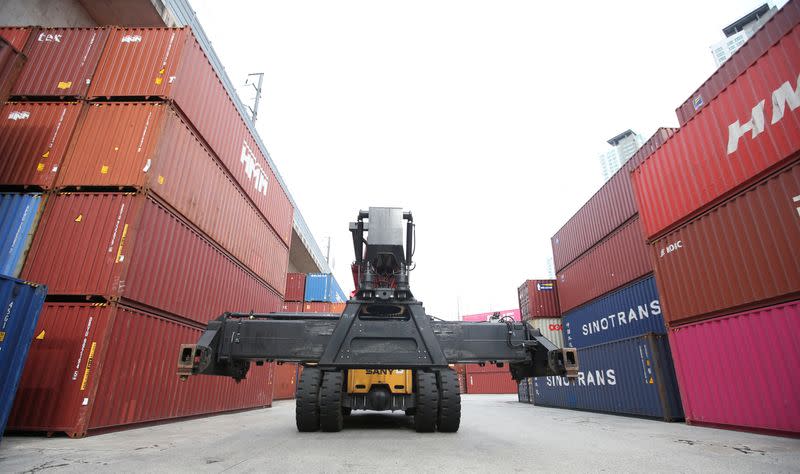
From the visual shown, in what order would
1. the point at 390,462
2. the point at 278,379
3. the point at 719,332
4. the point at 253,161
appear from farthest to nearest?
the point at 278,379 → the point at 253,161 → the point at 719,332 → the point at 390,462

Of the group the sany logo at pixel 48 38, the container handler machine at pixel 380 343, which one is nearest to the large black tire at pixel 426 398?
the container handler machine at pixel 380 343

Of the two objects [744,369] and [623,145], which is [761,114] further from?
[623,145]

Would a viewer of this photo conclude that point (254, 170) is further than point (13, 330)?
Yes

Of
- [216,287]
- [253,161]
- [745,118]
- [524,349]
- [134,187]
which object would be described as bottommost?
[524,349]

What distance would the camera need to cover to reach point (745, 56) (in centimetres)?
907

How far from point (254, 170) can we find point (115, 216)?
685 cm

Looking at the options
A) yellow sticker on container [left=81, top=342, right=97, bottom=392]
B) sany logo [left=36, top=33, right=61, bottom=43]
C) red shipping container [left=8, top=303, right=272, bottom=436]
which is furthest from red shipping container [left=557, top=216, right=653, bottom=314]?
sany logo [left=36, top=33, right=61, bottom=43]

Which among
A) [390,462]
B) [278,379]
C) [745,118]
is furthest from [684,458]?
[278,379]

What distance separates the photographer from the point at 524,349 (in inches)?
236

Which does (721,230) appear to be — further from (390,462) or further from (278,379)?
(278,379)

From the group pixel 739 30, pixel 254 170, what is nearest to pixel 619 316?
pixel 254 170

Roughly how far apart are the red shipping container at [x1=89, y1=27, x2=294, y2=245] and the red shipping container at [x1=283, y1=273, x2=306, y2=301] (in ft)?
46.2

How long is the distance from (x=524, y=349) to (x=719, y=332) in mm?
5374

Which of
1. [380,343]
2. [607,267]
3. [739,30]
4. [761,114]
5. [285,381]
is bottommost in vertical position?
[285,381]
